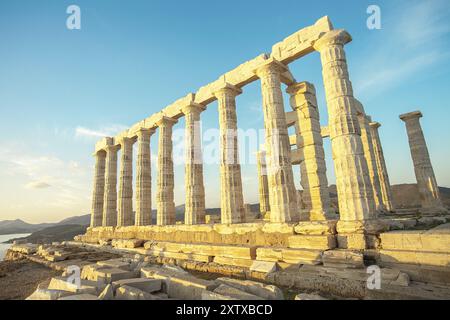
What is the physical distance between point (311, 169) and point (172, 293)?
10.3 meters

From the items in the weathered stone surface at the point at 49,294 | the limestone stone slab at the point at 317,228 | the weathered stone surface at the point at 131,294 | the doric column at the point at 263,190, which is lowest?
the weathered stone surface at the point at 131,294

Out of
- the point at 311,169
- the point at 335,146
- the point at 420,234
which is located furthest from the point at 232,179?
the point at 420,234

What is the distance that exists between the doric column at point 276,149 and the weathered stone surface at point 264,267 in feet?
8.19

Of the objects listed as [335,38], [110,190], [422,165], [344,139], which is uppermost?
[335,38]

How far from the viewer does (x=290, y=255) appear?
8633mm

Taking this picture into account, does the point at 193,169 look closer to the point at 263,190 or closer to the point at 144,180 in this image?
the point at 144,180

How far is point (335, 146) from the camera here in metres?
9.77

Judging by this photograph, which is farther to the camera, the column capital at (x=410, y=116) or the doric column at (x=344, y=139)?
the column capital at (x=410, y=116)

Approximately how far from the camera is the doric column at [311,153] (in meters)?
13.2

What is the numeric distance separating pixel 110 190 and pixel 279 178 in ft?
58.5

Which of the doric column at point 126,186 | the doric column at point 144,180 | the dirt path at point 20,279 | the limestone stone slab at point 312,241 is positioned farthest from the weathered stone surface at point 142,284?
the doric column at point 126,186

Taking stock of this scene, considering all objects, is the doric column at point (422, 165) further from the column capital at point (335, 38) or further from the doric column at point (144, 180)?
the doric column at point (144, 180)

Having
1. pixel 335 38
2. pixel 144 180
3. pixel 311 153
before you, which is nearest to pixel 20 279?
pixel 144 180

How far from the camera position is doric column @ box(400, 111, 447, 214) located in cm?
1769
